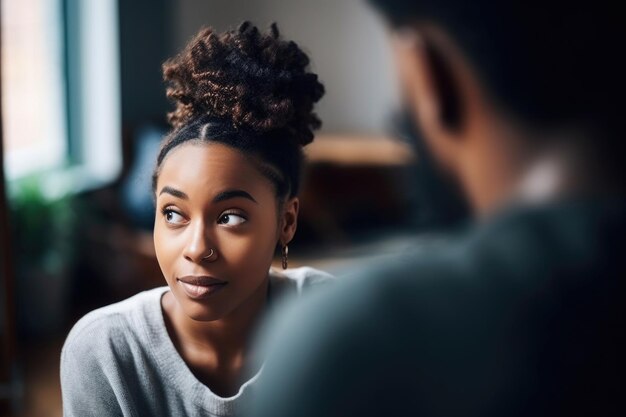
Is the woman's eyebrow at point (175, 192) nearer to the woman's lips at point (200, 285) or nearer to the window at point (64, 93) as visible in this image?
the woman's lips at point (200, 285)

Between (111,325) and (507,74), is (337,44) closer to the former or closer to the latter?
(507,74)

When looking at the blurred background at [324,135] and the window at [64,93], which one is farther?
the window at [64,93]

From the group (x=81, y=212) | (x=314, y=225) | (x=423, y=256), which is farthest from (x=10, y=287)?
(x=423, y=256)

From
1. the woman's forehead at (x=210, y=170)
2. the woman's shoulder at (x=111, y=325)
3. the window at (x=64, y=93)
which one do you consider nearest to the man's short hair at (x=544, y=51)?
the woman's forehead at (x=210, y=170)

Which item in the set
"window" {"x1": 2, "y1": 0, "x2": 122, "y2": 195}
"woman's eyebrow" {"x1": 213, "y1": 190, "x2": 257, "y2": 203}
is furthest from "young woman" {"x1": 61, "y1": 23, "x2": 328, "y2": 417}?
"window" {"x1": 2, "y1": 0, "x2": 122, "y2": 195}

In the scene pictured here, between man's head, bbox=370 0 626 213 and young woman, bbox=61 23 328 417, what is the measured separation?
0.24 ft

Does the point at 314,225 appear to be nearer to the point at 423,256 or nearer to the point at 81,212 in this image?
the point at 423,256

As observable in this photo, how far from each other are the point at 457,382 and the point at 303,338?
0.08 meters

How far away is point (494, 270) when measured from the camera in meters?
0.38

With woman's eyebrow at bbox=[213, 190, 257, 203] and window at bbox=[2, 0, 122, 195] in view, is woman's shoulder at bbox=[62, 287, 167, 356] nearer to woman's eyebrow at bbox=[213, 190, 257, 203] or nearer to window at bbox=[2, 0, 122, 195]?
woman's eyebrow at bbox=[213, 190, 257, 203]

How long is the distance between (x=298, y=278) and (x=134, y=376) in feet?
0.35

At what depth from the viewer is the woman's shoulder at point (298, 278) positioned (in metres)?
0.44

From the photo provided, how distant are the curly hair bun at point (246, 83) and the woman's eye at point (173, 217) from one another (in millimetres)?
47

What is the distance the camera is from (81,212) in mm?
1860
